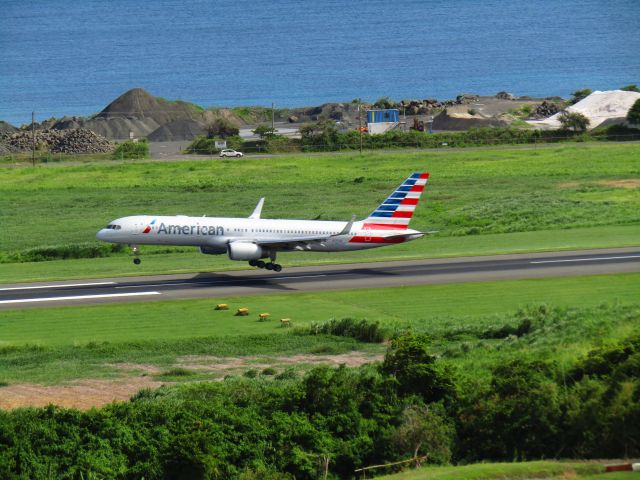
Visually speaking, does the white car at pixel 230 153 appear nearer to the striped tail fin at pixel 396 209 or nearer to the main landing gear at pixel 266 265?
the main landing gear at pixel 266 265

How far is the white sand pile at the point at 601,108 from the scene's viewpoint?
163500 millimetres

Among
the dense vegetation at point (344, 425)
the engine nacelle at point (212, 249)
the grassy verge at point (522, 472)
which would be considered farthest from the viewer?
the engine nacelle at point (212, 249)

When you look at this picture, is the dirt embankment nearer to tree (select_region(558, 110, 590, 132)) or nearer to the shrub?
the shrub

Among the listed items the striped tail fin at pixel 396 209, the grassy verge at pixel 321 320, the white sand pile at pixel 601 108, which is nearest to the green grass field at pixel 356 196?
the striped tail fin at pixel 396 209

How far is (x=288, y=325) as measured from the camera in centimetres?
5128

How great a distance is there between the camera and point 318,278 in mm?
65250

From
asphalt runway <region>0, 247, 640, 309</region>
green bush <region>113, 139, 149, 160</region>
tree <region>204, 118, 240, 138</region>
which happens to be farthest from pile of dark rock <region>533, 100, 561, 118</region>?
asphalt runway <region>0, 247, 640, 309</region>

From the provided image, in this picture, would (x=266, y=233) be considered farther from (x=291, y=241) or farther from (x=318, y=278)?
(x=318, y=278)

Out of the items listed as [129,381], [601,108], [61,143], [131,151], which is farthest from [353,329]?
[601,108]

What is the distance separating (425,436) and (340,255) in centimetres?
4545

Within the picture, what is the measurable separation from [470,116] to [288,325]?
124 meters

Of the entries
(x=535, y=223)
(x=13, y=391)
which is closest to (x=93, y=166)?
(x=535, y=223)

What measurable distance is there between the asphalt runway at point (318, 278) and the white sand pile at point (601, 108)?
96.3 meters

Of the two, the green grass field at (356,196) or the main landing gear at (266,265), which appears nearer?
Result: the main landing gear at (266,265)
